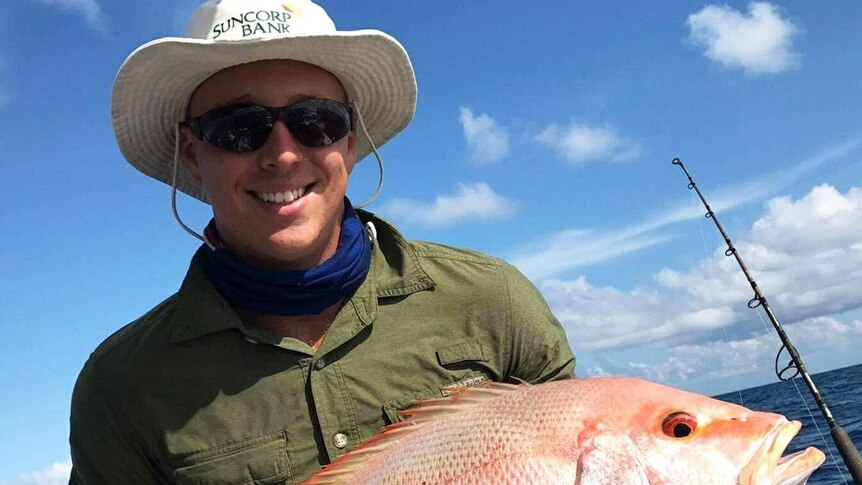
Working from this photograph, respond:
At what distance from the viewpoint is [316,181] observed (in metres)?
3.24

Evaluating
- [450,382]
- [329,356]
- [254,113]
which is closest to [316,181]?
[254,113]

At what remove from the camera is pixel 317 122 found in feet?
10.6

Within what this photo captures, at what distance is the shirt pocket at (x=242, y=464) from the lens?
10.2 feet

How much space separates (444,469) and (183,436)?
146 cm

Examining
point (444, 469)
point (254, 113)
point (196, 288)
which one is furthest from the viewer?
point (196, 288)

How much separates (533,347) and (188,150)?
2.07 metres

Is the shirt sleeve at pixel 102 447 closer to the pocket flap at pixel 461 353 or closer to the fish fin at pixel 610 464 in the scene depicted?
the pocket flap at pixel 461 353

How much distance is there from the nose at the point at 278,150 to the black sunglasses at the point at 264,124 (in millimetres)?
22

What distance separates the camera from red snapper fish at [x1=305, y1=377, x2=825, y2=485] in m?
2.00

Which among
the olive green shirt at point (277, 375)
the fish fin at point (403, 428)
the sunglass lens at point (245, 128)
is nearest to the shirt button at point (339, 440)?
the olive green shirt at point (277, 375)

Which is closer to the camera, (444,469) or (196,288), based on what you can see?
(444,469)

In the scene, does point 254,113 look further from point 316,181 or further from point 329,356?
point 329,356

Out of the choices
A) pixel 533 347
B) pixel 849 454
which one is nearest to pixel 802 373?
pixel 849 454

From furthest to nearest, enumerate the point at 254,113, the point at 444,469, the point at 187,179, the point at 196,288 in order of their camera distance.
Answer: the point at 187,179
the point at 196,288
the point at 254,113
the point at 444,469
